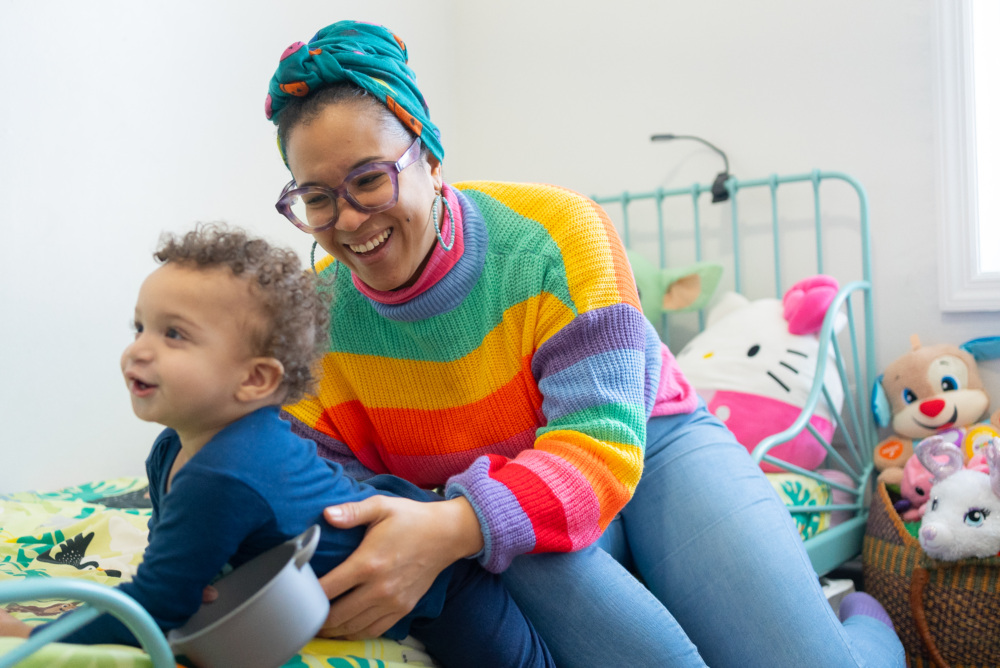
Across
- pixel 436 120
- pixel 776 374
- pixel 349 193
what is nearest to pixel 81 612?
pixel 349 193

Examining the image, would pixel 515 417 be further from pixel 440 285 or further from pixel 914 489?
pixel 914 489

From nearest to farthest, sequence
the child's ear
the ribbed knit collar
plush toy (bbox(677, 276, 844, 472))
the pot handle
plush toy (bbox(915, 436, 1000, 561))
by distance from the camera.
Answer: the pot handle, the child's ear, the ribbed knit collar, plush toy (bbox(915, 436, 1000, 561)), plush toy (bbox(677, 276, 844, 472))

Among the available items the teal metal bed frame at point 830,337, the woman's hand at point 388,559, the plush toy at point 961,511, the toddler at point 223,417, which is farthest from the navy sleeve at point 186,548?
the plush toy at point 961,511

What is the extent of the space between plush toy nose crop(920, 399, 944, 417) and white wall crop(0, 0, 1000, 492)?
9.1 inches

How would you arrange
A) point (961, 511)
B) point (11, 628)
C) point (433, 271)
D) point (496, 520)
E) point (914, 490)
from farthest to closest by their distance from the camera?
point (914, 490) → point (961, 511) → point (433, 271) → point (496, 520) → point (11, 628)

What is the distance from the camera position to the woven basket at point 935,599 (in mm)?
1654

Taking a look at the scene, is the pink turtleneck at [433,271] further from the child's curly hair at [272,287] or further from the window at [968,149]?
the window at [968,149]

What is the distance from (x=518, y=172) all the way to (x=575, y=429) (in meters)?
1.99

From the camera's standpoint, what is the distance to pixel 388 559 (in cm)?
83

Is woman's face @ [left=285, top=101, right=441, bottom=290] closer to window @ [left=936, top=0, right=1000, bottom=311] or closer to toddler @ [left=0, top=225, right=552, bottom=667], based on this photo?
toddler @ [left=0, top=225, right=552, bottom=667]

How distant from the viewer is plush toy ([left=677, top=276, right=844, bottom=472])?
2037 mm

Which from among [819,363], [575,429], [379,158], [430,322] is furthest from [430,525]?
[819,363]

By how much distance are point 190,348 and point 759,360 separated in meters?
1.64

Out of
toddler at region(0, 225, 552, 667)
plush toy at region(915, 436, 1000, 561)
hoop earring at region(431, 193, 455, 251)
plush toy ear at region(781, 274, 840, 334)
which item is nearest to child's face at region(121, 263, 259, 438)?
toddler at region(0, 225, 552, 667)
